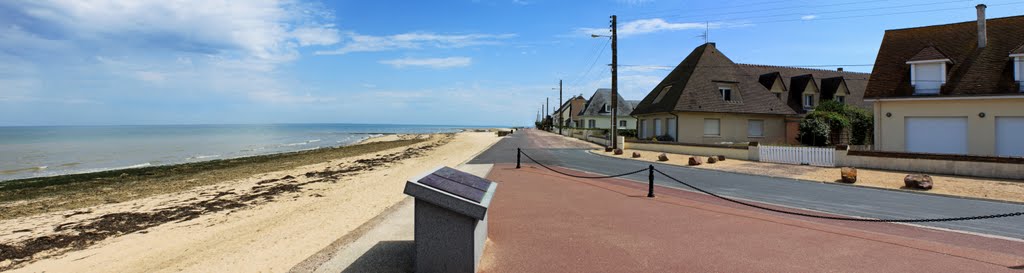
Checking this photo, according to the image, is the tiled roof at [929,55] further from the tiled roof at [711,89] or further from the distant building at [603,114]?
the distant building at [603,114]

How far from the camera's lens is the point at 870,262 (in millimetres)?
5641

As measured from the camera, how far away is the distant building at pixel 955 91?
18.5 meters

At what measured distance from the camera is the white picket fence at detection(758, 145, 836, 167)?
57.8 ft

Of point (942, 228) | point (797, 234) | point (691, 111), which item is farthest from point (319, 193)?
point (691, 111)

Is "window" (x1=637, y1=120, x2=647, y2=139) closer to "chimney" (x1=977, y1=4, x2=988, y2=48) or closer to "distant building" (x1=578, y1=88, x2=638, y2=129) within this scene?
"chimney" (x1=977, y1=4, x2=988, y2=48)

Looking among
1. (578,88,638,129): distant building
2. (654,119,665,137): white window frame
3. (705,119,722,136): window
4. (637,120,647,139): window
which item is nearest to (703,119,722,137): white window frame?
(705,119,722,136): window

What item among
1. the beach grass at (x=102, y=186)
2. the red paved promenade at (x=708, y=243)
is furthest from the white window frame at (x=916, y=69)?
the beach grass at (x=102, y=186)

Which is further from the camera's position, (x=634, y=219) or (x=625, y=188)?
(x=625, y=188)

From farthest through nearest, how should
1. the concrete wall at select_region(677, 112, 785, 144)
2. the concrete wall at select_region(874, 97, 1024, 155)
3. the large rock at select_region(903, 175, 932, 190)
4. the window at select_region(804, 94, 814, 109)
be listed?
the window at select_region(804, 94, 814, 109)
the concrete wall at select_region(677, 112, 785, 144)
the concrete wall at select_region(874, 97, 1024, 155)
the large rock at select_region(903, 175, 932, 190)

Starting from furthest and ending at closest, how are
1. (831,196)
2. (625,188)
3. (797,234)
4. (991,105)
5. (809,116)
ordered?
(809,116), (991,105), (625,188), (831,196), (797,234)

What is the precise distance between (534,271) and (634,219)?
3300 millimetres

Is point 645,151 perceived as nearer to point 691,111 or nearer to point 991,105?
point 691,111

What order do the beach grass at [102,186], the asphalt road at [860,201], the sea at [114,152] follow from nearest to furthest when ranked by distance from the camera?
1. the asphalt road at [860,201]
2. the beach grass at [102,186]
3. the sea at [114,152]

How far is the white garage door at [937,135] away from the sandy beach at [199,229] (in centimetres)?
2129
